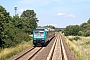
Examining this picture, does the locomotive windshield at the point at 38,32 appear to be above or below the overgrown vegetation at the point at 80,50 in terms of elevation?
above

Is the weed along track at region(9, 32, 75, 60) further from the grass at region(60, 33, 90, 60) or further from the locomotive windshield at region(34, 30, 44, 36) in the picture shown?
the locomotive windshield at region(34, 30, 44, 36)

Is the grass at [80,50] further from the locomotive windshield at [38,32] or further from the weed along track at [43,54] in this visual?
the locomotive windshield at [38,32]

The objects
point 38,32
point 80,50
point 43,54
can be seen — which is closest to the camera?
point 43,54

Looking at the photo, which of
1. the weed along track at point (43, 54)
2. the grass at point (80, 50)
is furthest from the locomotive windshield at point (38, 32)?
the grass at point (80, 50)

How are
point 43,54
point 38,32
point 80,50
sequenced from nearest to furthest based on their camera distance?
point 43,54 → point 80,50 → point 38,32

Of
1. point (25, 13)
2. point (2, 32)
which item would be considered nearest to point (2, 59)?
point (2, 32)

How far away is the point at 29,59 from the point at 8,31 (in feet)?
63.3

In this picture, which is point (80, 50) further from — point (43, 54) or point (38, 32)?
point (43, 54)

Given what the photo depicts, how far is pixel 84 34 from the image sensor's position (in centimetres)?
12650

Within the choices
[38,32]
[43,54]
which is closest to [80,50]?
[38,32]

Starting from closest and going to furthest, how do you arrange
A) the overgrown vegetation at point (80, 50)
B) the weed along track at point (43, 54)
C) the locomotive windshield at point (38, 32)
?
the overgrown vegetation at point (80, 50), the weed along track at point (43, 54), the locomotive windshield at point (38, 32)

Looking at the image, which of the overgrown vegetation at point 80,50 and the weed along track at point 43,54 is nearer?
the overgrown vegetation at point 80,50

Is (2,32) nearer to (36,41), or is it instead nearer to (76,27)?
(36,41)

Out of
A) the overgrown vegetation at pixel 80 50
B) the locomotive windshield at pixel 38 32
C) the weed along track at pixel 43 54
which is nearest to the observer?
the overgrown vegetation at pixel 80 50
